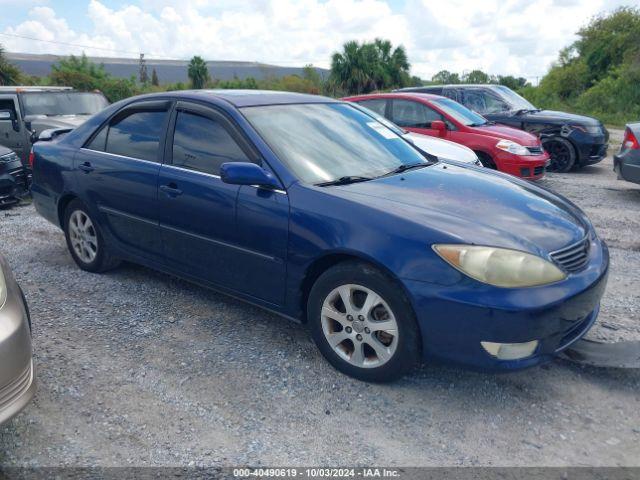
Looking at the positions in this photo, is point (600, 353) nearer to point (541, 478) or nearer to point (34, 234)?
point (541, 478)

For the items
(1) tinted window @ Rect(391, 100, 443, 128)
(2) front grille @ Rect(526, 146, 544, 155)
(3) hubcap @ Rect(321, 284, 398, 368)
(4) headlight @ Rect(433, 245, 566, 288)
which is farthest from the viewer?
(1) tinted window @ Rect(391, 100, 443, 128)

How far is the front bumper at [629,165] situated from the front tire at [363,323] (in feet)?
20.2

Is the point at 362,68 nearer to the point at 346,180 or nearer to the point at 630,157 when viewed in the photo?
the point at 630,157

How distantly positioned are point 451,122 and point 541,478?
682cm

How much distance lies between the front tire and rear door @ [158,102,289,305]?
0.34 metres

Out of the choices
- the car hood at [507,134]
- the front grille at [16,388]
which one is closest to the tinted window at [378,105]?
the car hood at [507,134]

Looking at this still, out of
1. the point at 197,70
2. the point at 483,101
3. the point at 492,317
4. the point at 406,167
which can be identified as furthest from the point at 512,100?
the point at 197,70

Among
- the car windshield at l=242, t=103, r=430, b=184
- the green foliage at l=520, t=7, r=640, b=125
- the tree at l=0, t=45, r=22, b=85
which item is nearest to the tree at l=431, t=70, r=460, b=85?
the green foliage at l=520, t=7, r=640, b=125

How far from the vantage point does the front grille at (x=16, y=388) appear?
94.3 inches

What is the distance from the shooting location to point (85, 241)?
4805 mm

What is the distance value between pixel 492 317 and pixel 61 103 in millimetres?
9386

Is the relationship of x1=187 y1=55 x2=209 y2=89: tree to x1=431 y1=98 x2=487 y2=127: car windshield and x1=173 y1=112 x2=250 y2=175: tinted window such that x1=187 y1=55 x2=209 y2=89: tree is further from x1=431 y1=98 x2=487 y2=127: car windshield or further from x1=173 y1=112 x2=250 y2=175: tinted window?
x1=173 y1=112 x2=250 y2=175: tinted window

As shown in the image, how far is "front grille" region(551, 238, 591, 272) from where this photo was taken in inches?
115

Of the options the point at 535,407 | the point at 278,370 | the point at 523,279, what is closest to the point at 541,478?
the point at 535,407
